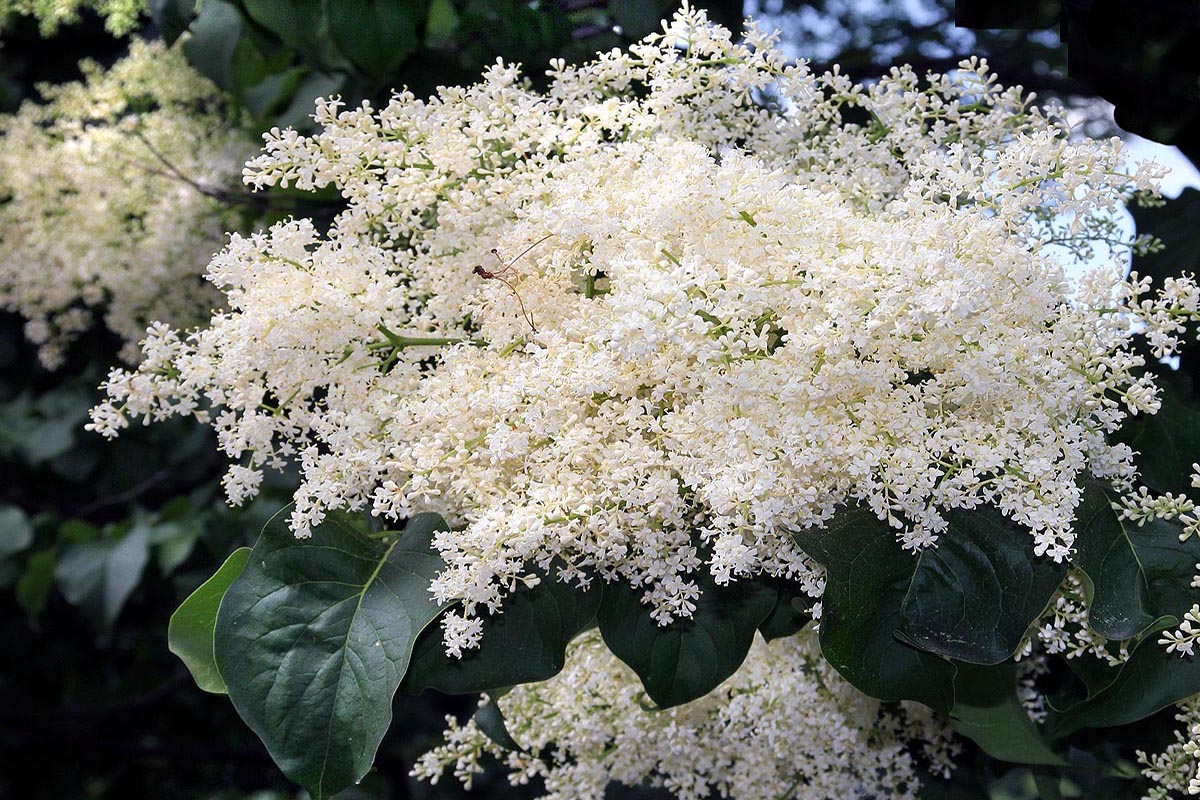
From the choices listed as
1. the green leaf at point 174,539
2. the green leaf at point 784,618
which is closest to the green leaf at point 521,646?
the green leaf at point 784,618

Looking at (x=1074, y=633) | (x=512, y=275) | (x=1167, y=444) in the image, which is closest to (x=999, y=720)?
(x=1074, y=633)

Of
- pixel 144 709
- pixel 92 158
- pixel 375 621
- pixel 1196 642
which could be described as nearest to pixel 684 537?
pixel 375 621

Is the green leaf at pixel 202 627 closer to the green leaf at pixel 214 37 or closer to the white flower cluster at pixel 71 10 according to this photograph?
the green leaf at pixel 214 37

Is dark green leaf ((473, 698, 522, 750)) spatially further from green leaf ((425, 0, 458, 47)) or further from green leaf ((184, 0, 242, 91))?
green leaf ((184, 0, 242, 91))

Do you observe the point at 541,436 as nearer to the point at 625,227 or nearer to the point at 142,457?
the point at 625,227

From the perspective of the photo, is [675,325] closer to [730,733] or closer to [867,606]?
[867,606]
